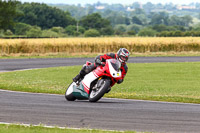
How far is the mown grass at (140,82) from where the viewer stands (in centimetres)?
1773

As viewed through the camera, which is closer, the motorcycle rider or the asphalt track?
the asphalt track

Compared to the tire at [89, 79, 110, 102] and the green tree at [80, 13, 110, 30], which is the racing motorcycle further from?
the green tree at [80, 13, 110, 30]

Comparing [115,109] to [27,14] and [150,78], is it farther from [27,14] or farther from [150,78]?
[27,14]

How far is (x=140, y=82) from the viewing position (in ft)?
76.3

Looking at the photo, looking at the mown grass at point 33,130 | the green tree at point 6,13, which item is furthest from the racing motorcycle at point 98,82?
the green tree at point 6,13

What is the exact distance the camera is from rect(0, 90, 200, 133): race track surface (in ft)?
31.7

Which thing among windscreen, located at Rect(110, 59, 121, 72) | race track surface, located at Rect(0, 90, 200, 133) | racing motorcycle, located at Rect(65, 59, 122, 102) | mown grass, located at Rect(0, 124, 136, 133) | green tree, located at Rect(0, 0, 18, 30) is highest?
green tree, located at Rect(0, 0, 18, 30)

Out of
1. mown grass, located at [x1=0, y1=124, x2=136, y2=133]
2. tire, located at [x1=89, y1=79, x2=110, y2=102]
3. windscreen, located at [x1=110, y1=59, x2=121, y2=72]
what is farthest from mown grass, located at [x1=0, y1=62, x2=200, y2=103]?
mown grass, located at [x1=0, y1=124, x2=136, y2=133]

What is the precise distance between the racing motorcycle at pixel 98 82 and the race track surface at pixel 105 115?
0.31 meters

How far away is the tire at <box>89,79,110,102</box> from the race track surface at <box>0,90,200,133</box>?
17 cm

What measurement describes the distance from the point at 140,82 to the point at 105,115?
12.5m

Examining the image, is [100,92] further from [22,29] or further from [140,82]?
[22,29]

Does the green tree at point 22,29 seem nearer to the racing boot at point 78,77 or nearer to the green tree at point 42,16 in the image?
the green tree at point 42,16

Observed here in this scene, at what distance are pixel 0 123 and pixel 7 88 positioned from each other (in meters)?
8.99
